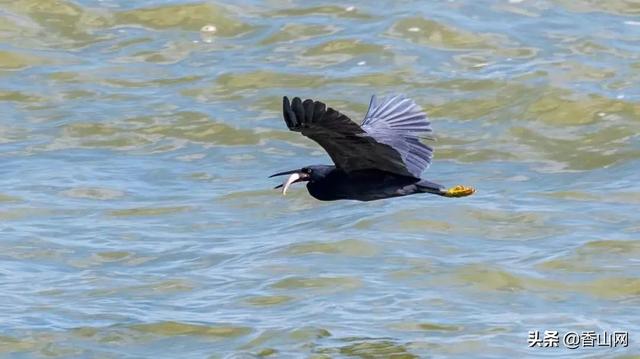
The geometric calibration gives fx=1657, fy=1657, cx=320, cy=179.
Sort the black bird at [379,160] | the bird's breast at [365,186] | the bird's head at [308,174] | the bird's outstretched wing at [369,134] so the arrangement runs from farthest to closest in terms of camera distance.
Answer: the bird's head at [308,174], the bird's breast at [365,186], the black bird at [379,160], the bird's outstretched wing at [369,134]

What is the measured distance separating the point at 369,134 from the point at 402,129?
16.5 inches

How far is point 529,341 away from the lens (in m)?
8.45

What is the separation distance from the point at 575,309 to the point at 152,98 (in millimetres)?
5198

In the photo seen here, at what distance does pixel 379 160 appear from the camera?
8383mm

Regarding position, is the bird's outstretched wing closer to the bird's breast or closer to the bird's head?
the bird's breast

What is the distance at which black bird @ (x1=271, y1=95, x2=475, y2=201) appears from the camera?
323 inches

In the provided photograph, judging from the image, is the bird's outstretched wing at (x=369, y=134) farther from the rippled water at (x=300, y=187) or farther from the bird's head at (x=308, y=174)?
the rippled water at (x=300, y=187)

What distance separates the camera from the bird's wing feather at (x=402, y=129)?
8.57 m

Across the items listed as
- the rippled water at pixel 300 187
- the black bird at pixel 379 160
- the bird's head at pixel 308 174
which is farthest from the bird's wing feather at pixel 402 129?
the rippled water at pixel 300 187

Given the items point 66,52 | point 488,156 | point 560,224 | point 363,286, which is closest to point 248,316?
point 363,286

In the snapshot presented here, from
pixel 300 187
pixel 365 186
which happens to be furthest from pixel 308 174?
pixel 300 187

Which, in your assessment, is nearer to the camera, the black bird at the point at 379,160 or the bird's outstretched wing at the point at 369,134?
the bird's outstretched wing at the point at 369,134

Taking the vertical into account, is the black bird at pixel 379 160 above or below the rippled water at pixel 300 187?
above

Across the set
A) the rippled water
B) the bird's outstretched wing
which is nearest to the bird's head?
the bird's outstretched wing
